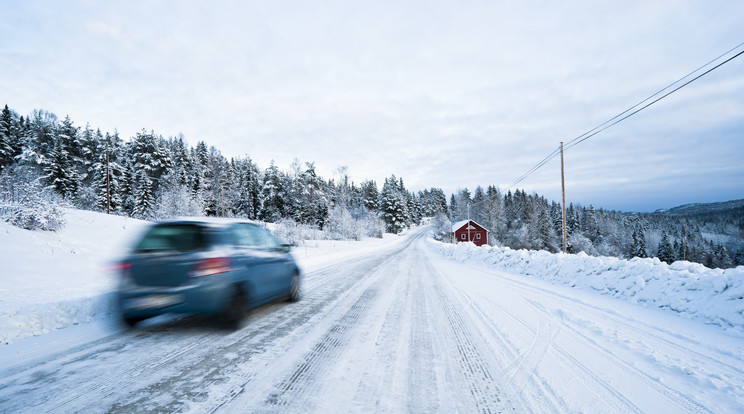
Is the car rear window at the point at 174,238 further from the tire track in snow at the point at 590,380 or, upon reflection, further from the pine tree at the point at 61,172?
the pine tree at the point at 61,172

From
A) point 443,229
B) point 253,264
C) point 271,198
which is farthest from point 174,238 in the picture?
point 443,229

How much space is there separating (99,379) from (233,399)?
4.92 feet

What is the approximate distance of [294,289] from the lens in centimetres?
605

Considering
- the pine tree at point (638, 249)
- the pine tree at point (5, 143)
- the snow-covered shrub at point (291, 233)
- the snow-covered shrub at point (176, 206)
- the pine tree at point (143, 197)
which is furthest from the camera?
the pine tree at point (638, 249)

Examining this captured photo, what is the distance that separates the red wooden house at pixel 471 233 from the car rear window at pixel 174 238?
185 ft

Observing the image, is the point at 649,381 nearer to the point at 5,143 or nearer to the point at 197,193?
the point at 197,193

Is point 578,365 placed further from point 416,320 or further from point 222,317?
point 222,317

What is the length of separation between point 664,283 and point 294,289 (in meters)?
7.57

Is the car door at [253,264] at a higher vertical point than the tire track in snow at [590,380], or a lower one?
higher

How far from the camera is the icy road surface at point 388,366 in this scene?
2422 millimetres

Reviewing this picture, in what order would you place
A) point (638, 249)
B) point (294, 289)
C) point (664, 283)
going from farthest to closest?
point (638, 249) < point (294, 289) < point (664, 283)

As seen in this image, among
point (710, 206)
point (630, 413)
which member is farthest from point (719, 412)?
point (710, 206)

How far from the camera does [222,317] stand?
13.2 ft

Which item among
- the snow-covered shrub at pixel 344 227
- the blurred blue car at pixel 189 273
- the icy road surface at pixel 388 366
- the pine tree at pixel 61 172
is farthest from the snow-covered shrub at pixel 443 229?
the blurred blue car at pixel 189 273
